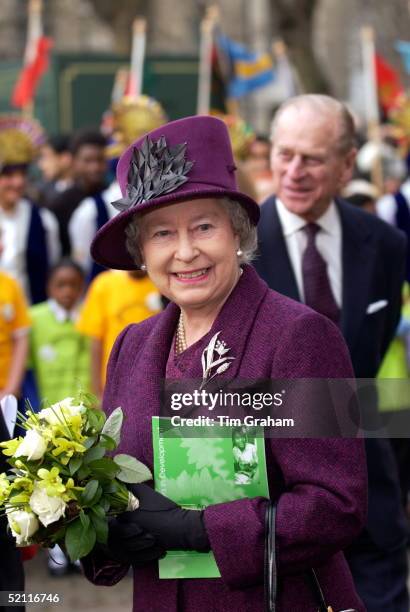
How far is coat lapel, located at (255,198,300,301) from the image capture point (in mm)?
4402

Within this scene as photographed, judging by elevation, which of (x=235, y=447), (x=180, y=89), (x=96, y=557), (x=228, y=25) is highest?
(x=228, y=25)

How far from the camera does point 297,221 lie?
15.1 ft

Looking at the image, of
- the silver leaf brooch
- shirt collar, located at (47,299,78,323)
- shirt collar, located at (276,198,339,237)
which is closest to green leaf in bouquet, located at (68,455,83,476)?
the silver leaf brooch

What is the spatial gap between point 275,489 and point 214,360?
33cm

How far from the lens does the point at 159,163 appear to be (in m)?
3.23

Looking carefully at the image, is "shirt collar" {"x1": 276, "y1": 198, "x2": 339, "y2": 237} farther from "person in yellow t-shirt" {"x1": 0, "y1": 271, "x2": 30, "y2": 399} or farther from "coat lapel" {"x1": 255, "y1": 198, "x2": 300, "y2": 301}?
"person in yellow t-shirt" {"x1": 0, "y1": 271, "x2": 30, "y2": 399}

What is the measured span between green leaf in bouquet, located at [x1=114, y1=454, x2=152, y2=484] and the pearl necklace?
0.35m

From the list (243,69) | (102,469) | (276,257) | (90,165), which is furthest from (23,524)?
(243,69)

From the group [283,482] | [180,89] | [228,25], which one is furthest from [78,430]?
[228,25]

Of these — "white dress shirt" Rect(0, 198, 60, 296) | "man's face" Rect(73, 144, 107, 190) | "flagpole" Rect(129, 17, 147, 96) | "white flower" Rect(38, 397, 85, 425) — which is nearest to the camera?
"white flower" Rect(38, 397, 85, 425)

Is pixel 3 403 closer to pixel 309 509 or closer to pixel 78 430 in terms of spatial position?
pixel 78 430

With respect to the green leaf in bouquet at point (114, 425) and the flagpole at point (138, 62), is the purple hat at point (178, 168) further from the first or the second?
the flagpole at point (138, 62)

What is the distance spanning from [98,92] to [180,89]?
1.11 meters

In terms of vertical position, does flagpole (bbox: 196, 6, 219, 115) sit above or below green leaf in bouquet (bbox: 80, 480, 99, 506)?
above
